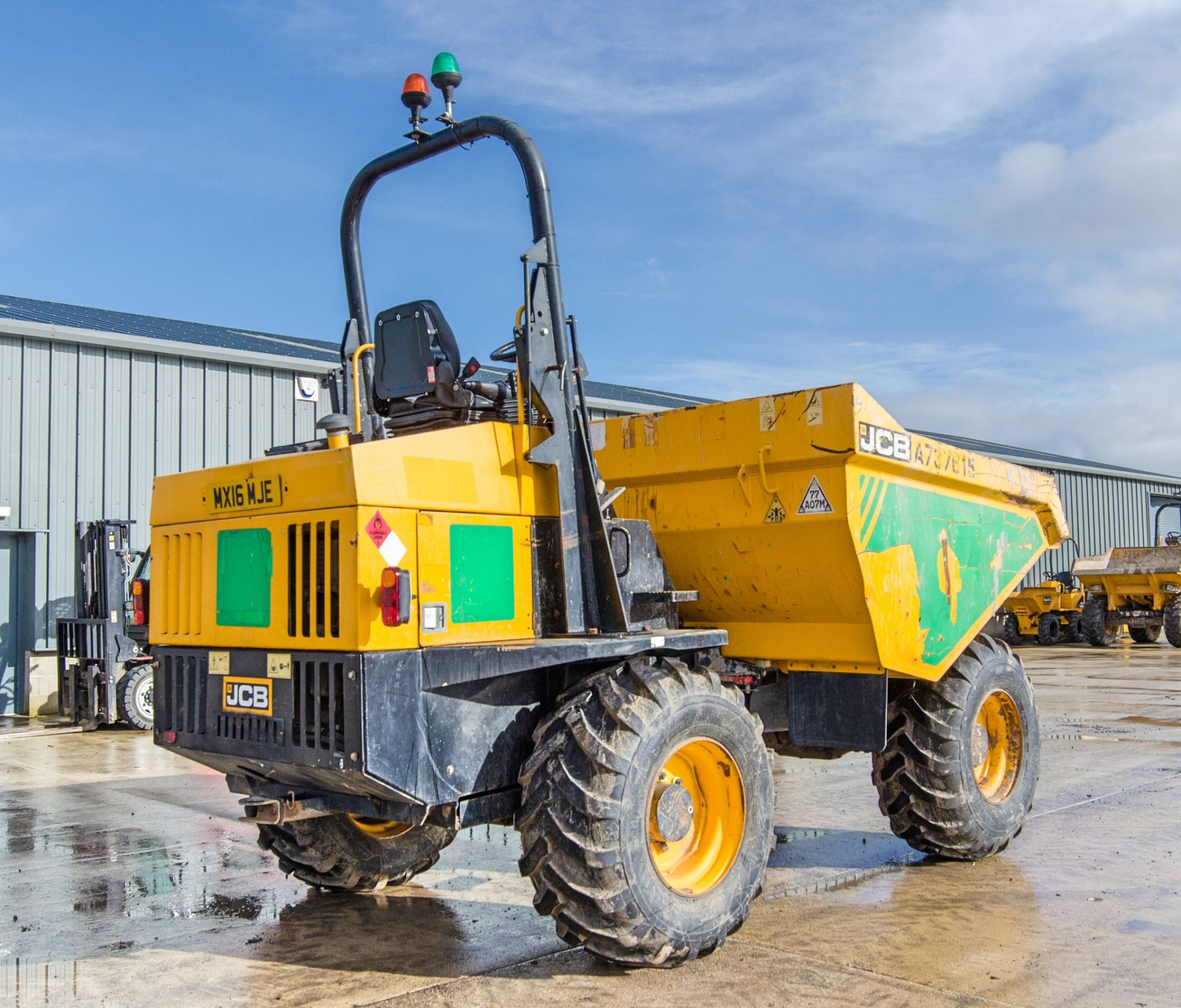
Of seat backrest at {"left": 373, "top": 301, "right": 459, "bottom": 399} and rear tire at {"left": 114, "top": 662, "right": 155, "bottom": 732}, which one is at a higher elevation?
seat backrest at {"left": 373, "top": 301, "right": 459, "bottom": 399}

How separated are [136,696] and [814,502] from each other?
32.4 feet

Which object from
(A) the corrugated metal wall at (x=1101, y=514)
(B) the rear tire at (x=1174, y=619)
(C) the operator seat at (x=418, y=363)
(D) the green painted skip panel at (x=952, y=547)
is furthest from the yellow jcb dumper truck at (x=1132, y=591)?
(C) the operator seat at (x=418, y=363)

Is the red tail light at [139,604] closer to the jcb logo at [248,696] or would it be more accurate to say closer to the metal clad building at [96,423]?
the jcb logo at [248,696]

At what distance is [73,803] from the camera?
26.7ft

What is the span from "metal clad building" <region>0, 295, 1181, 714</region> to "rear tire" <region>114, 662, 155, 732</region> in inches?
96.9

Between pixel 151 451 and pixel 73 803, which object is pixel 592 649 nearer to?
pixel 73 803

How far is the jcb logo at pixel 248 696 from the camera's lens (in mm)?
4176

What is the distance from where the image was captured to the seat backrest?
465 cm

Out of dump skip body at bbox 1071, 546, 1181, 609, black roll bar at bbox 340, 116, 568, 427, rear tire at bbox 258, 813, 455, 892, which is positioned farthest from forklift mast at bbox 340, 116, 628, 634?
dump skip body at bbox 1071, 546, 1181, 609

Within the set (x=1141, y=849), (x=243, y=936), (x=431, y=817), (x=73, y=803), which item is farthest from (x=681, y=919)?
(x=73, y=803)

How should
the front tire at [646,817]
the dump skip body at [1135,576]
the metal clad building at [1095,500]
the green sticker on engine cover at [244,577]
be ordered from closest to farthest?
the front tire at [646,817] < the green sticker on engine cover at [244,577] < the dump skip body at [1135,576] < the metal clad building at [1095,500]

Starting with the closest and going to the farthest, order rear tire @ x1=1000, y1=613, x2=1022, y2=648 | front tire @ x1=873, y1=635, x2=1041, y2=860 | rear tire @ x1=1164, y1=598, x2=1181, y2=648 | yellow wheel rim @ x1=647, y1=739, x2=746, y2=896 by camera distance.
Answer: yellow wheel rim @ x1=647, y1=739, x2=746, y2=896 → front tire @ x1=873, y1=635, x2=1041, y2=860 → rear tire @ x1=1164, y1=598, x2=1181, y2=648 → rear tire @ x1=1000, y1=613, x2=1022, y2=648

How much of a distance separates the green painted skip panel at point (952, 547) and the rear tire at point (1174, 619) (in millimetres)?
18663

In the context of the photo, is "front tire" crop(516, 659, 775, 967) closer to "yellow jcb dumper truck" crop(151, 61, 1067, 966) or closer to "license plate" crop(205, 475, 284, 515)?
"yellow jcb dumper truck" crop(151, 61, 1067, 966)
